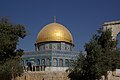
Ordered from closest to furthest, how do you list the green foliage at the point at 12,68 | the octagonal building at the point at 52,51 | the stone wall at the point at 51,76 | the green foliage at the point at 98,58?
the green foliage at the point at 98,58 < the green foliage at the point at 12,68 < the stone wall at the point at 51,76 < the octagonal building at the point at 52,51

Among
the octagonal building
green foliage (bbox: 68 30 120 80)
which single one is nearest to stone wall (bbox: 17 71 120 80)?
green foliage (bbox: 68 30 120 80)

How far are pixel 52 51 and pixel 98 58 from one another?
1892cm

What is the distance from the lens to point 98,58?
80.5 ft

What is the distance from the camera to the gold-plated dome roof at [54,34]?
46.9 m

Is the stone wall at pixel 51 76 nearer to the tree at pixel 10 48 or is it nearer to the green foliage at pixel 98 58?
the tree at pixel 10 48

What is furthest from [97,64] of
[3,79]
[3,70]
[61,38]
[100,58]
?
[61,38]

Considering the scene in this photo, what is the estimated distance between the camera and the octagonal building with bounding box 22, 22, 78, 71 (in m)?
43.0

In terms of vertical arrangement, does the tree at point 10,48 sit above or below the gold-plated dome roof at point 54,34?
below

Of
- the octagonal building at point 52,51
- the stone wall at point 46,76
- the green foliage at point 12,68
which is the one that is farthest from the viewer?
the octagonal building at point 52,51

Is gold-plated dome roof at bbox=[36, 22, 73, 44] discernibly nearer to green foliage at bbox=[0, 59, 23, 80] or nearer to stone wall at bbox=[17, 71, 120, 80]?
stone wall at bbox=[17, 71, 120, 80]

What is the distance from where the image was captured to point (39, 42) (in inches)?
1847

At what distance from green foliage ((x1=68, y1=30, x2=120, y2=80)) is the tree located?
5.40 metres

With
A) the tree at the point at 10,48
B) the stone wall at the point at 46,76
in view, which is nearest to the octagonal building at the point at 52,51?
the stone wall at the point at 46,76

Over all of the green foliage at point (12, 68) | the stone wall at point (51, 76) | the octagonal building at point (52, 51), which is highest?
the octagonal building at point (52, 51)
